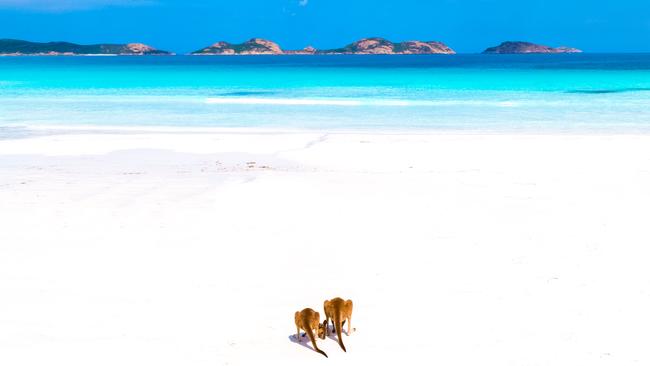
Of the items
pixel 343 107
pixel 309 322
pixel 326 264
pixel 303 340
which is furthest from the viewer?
pixel 343 107

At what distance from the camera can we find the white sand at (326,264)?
5.04 m

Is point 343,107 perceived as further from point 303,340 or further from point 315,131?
point 303,340

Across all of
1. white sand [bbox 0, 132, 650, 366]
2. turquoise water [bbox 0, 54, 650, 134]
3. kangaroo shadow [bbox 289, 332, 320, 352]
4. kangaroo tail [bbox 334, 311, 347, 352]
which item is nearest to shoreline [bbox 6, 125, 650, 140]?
turquoise water [bbox 0, 54, 650, 134]

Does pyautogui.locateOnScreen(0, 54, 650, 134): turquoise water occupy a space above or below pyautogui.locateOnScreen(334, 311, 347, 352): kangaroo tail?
above

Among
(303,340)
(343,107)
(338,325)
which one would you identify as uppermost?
(343,107)

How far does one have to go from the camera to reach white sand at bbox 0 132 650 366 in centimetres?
504

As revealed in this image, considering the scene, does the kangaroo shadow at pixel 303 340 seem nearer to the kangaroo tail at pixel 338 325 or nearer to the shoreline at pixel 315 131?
the kangaroo tail at pixel 338 325

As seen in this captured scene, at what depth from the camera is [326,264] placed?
267 inches

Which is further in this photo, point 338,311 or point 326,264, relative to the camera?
point 326,264

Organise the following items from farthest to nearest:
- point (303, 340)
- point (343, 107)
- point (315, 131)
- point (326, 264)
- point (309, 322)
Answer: point (343, 107), point (315, 131), point (326, 264), point (303, 340), point (309, 322)

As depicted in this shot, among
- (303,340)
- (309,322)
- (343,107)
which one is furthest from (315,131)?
(309,322)

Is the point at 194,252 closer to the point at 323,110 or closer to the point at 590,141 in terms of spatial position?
the point at 590,141

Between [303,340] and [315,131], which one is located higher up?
[315,131]

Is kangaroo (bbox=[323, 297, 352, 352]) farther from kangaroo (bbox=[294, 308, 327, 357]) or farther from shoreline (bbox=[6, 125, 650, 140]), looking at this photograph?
shoreline (bbox=[6, 125, 650, 140])
